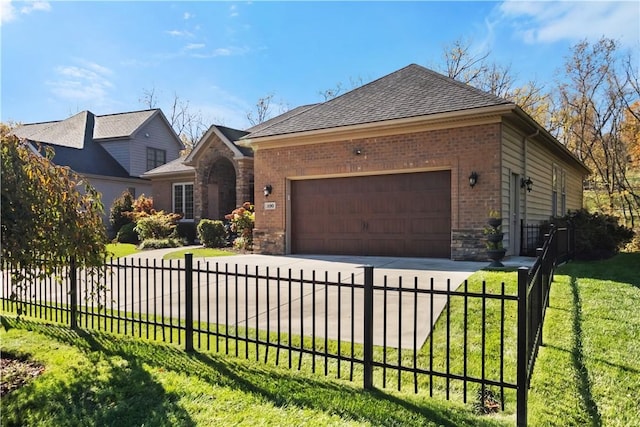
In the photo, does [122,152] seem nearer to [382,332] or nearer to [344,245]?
[344,245]

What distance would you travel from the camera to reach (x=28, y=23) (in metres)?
8.39

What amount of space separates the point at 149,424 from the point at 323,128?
9.87 m

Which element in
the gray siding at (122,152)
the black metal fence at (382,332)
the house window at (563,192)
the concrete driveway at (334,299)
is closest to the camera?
the black metal fence at (382,332)

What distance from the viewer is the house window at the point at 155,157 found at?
26945 mm

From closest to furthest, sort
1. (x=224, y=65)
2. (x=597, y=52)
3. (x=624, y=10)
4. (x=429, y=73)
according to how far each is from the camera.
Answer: (x=429, y=73) < (x=624, y=10) < (x=224, y=65) < (x=597, y=52)

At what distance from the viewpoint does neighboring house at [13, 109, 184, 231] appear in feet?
77.3

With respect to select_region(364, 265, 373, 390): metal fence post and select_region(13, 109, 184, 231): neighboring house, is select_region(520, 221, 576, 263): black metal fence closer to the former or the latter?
select_region(364, 265, 373, 390): metal fence post

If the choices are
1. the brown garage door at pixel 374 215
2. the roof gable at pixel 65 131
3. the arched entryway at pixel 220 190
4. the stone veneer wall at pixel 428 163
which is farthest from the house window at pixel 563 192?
the roof gable at pixel 65 131

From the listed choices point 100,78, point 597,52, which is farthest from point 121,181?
point 597,52

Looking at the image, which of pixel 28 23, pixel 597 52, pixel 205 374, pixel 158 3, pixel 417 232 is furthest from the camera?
pixel 597 52

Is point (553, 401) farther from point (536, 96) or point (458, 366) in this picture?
point (536, 96)

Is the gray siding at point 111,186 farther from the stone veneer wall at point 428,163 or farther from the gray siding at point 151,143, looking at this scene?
the stone veneer wall at point 428,163

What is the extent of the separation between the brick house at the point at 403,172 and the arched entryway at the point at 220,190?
667cm

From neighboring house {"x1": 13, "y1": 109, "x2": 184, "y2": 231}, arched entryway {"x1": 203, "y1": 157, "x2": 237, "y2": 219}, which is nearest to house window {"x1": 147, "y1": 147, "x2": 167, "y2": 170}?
neighboring house {"x1": 13, "y1": 109, "x2": 184, "y2": 231}
